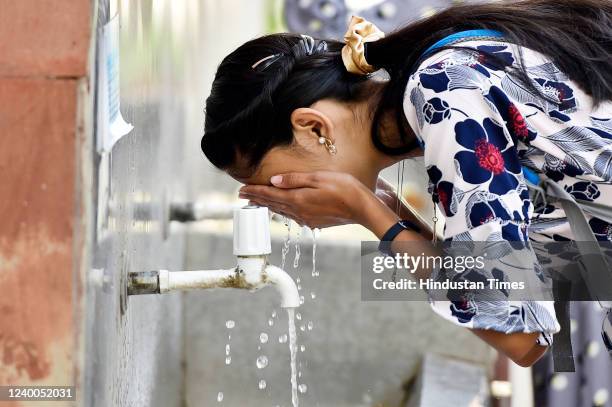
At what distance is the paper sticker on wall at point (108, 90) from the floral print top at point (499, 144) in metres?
0.57

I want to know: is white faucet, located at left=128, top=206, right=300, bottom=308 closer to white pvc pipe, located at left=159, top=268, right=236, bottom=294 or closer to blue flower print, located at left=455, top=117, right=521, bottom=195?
Result: white pvc pipe, located at left=159, top=268, right=236, bottom=294

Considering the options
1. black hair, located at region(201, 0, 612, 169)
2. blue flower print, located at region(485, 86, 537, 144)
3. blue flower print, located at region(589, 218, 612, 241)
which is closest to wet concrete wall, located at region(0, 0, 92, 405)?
black hair, located at region(201, 0, 612, 169)

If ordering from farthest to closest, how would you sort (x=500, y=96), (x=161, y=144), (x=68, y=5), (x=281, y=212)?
1. (x=161, y=144)
2. (x=281, y=212)
3. (x=500, y=96)
4. (x=68, y=5)

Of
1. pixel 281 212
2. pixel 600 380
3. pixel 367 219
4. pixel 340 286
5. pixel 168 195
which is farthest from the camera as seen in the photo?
pixel 340 286

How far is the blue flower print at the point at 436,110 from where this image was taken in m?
1.67

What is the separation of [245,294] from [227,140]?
2534 millimetres

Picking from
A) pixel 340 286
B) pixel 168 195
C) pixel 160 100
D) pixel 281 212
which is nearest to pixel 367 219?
pixel 281 212

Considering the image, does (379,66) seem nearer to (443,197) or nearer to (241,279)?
(443,197)

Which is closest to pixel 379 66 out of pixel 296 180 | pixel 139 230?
pixel 296 180

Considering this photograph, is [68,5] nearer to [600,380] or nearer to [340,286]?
[600,380]

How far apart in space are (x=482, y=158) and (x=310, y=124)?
1.48 feet

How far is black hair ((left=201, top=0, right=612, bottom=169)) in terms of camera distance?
180cm

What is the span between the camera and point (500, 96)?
1693mm

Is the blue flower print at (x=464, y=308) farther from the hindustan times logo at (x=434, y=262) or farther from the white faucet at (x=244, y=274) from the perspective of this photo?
the white faucet at (x=244, y=274)
